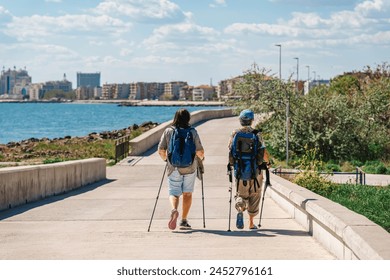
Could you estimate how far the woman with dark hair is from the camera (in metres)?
10.8

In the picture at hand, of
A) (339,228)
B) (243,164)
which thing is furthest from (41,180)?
(339,228)

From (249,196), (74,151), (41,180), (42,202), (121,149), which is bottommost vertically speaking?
(74,151)

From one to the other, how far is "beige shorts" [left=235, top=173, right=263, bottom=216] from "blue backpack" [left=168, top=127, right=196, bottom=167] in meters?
0.89

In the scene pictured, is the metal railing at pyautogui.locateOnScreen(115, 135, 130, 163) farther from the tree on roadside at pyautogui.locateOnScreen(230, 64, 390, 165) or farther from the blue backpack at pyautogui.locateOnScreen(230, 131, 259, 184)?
the blue backpack at pyautogui.locateOnScreen(230, 131, 259, 184)

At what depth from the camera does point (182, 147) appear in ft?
35.3

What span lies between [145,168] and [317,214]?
61.1 feet

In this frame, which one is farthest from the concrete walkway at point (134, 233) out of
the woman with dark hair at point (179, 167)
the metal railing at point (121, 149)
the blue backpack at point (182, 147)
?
the metal railing at point (121, 149)

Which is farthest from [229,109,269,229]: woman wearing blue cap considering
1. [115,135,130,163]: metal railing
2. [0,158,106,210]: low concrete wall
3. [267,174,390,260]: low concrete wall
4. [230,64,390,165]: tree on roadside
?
[230,64,390,165]: tree on roadside

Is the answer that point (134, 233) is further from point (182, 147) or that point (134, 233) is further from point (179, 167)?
point (182, 147)

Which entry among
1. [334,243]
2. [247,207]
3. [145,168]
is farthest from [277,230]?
[145,168]

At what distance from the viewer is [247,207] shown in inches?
445

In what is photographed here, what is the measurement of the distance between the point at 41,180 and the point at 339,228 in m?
9.68

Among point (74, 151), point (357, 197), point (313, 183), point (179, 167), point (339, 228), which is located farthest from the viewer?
point (74, 151)
